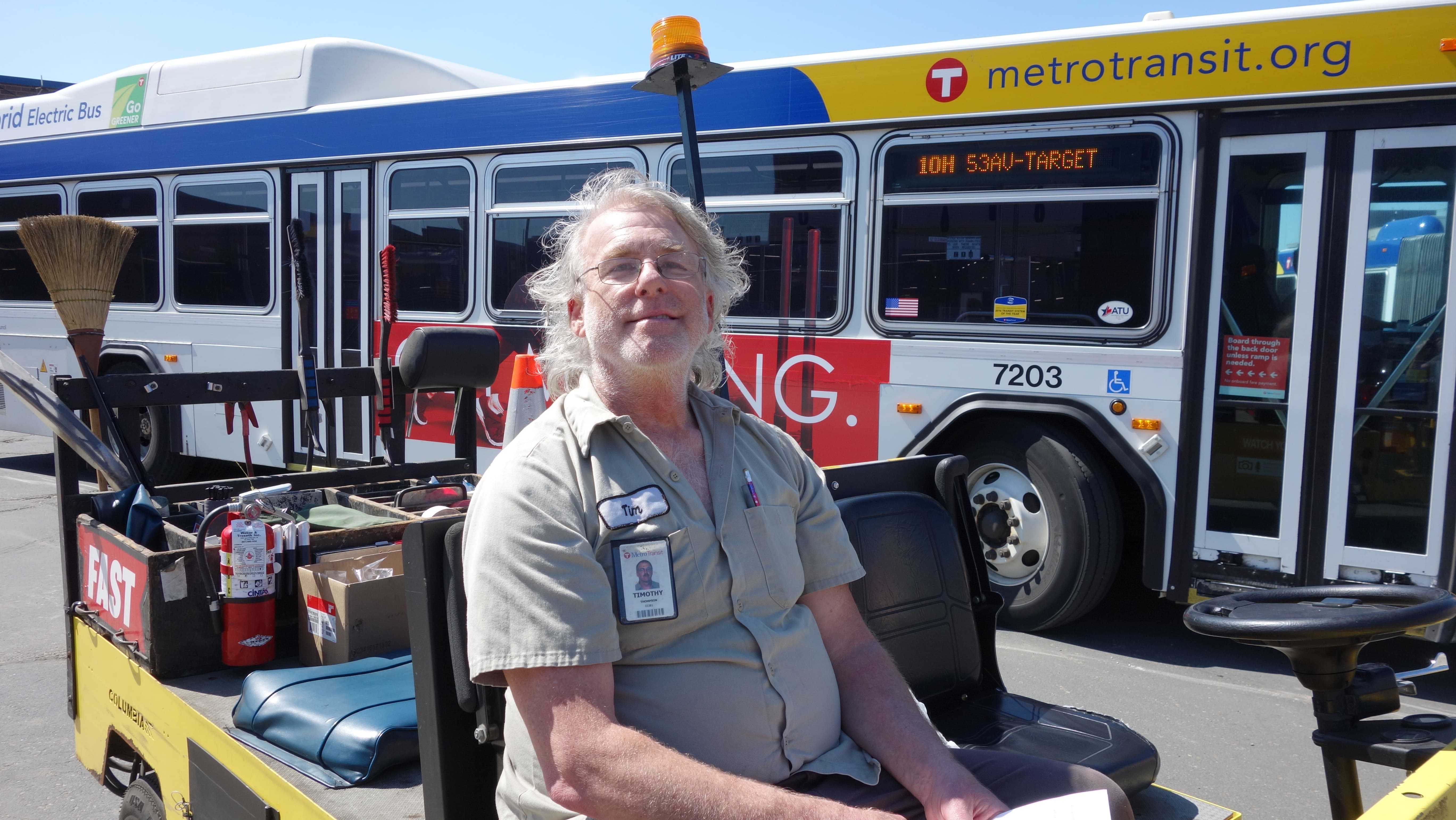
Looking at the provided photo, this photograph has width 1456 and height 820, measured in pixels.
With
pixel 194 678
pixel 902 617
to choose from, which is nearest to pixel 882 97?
pixel 902 617

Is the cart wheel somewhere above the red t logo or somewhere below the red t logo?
below

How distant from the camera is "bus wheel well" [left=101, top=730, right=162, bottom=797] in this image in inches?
110

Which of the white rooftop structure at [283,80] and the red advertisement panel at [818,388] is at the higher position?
the white rooftop structure at [283,80]

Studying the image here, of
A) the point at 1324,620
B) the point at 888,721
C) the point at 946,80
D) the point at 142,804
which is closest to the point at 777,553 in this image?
the point at 888,721

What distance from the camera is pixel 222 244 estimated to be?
26.6 ft

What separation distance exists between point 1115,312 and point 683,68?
7.58 ft

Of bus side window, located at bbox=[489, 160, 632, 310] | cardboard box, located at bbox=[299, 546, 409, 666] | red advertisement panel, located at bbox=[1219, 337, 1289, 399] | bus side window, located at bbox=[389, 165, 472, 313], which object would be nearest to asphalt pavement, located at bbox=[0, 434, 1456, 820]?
red advertisement panel, located at bbox=[1219, 337, 1289, 399]

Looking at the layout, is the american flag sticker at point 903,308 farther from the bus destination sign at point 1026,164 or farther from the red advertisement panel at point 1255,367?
the red advertisement panel at point 1255,367

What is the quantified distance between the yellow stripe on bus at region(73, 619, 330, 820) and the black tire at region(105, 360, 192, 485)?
20.1 ft

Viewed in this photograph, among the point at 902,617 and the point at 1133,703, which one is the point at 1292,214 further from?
the point at 902,617

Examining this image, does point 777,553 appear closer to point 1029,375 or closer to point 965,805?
point 965,805

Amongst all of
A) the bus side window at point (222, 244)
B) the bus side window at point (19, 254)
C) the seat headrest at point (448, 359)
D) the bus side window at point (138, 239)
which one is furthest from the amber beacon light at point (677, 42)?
the bus side window at point (19, 254)

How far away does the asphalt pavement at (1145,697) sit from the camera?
11.4 ft

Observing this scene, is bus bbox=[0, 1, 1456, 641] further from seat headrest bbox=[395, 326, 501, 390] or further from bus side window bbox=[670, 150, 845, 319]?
seat headrest bbox=[395, 326, 501, 390]
